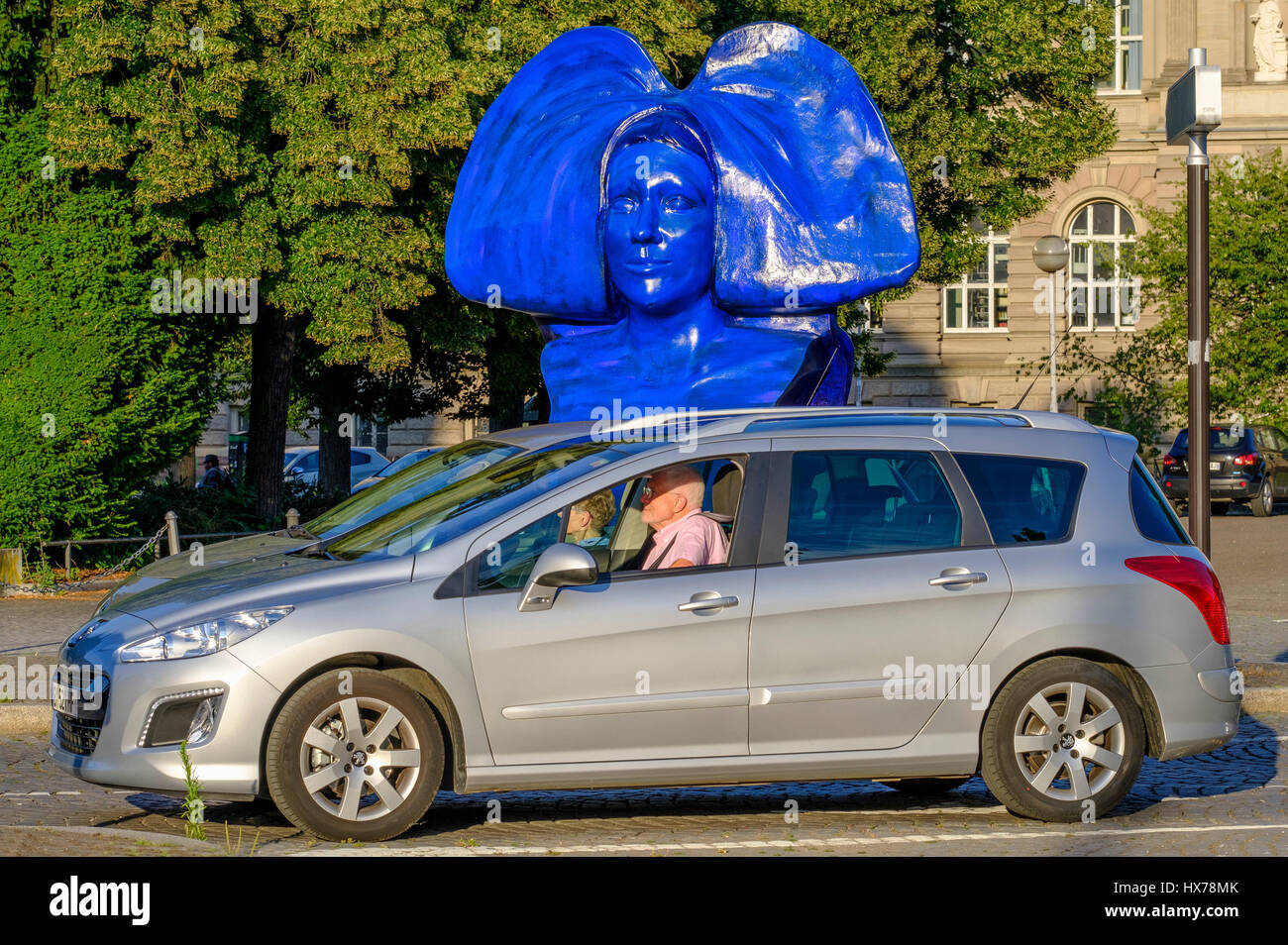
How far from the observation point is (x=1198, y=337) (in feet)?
37.8

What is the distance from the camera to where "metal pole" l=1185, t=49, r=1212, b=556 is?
1159 cm

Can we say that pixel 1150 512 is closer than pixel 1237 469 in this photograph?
Yes

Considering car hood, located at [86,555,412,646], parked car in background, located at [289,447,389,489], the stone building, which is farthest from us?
the stone building

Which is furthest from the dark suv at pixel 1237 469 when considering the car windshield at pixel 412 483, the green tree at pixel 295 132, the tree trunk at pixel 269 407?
the car windshield at pixel 412 483

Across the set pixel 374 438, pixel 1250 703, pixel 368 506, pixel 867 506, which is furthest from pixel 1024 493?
pixel 374 438

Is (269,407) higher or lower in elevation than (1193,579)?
higher

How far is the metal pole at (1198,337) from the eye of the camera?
11.6 m

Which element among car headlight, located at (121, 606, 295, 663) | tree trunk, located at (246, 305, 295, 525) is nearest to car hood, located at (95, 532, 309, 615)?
car headlight, located at (121, 606, 295, 663)

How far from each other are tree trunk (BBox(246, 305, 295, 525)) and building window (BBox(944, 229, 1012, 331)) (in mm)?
25403

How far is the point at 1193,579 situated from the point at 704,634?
88.9 inches

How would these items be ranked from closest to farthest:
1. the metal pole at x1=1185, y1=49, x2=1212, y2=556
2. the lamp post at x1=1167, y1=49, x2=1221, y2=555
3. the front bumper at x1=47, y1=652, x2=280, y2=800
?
the front bumper at x1=47, y1=652, x2=280, y2=800
the lamp post at x1=1167, y1=49, x2=1221, y2=555
the metal pole at x1=1185, y1=49, x2=1212, y2=556

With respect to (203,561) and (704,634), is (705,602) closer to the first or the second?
(704,634)

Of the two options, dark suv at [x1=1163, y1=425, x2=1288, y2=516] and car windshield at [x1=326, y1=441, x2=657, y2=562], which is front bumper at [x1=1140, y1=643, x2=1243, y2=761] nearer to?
car windshield at [x1=326, y1=441, x2=657, y2=562]

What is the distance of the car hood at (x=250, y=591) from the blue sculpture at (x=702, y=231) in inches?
196
